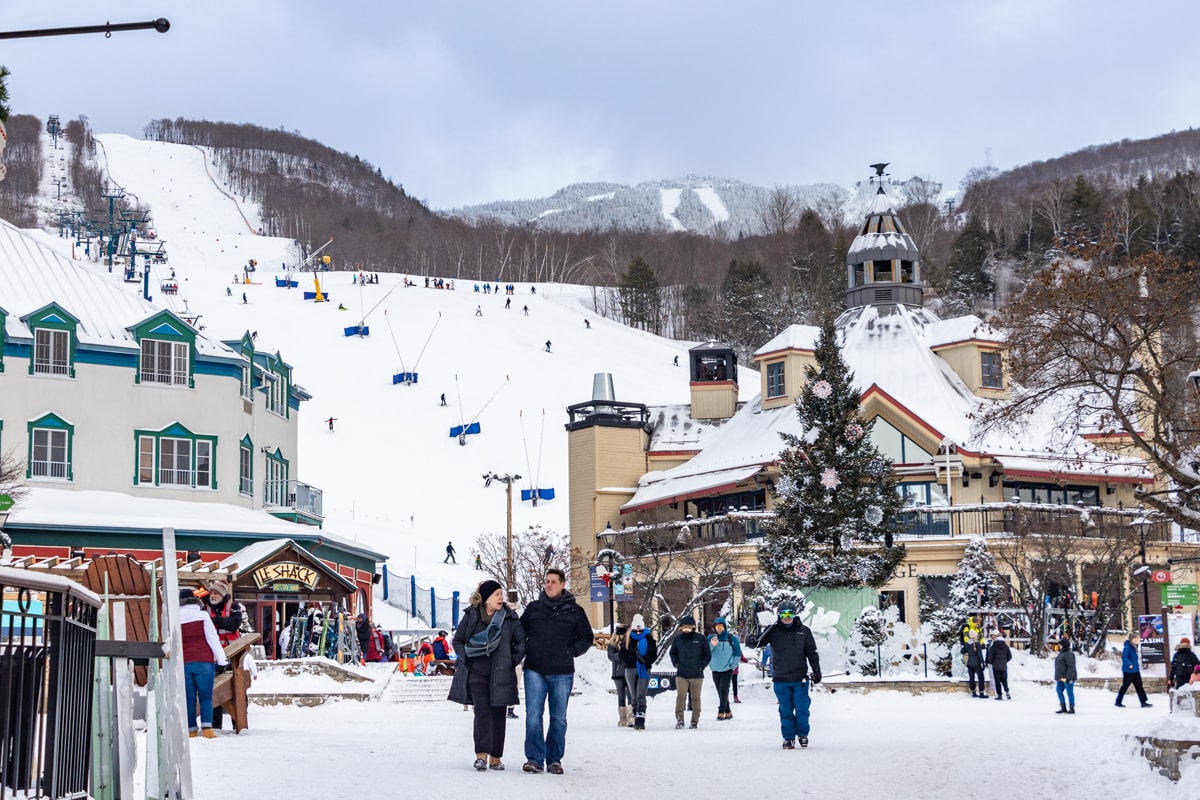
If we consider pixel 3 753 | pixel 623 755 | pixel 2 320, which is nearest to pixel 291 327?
pixel 2 320

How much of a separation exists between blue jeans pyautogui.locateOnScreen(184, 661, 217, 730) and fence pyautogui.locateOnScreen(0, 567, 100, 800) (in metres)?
7.07

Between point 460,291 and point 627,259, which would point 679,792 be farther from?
point 627,259

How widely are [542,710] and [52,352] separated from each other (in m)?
30.2

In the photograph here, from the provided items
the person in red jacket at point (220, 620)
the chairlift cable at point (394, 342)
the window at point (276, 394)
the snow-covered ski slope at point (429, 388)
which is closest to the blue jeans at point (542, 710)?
the person in red jacket at point (220, 620)

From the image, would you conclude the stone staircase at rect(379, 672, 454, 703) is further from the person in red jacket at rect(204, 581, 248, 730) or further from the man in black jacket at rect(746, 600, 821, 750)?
the man in black jacket at rect(746, 600, 821, 750)

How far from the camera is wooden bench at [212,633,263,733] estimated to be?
16.4 meters

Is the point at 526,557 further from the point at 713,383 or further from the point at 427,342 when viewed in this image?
the point at 427,342

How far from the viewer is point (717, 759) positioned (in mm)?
15070

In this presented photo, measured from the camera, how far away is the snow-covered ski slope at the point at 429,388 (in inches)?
2744

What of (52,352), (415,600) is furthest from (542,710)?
(415,600)

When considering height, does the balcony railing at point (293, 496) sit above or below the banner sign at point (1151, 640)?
above

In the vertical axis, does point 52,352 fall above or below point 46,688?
above

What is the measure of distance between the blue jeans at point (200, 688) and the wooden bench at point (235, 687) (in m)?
0.80

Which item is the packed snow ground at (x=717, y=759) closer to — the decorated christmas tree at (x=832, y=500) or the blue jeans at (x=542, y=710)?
the blue jeans at (x=542, y=710)
